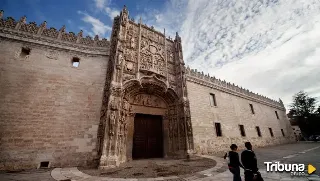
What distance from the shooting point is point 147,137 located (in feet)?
30.8

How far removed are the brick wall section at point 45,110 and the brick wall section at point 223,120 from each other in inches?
321

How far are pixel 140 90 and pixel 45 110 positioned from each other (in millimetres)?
5393

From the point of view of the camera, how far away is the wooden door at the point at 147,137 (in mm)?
8893

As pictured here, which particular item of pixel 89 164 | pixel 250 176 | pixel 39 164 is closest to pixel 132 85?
pixel 89 164

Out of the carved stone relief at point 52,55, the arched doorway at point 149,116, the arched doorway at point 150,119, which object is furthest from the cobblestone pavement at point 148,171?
the carved stone relief at point 52,55

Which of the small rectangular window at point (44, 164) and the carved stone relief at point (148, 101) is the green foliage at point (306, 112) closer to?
the carved stone relief at point (148, 101)

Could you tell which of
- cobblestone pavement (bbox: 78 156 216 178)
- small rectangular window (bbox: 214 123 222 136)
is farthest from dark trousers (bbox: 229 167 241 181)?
small rectangular window (bbox: 214 123 222 136)

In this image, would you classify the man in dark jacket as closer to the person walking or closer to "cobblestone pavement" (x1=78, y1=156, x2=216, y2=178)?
the person walking

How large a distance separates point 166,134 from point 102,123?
4.85 meters

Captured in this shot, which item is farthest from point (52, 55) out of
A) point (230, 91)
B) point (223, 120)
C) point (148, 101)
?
point (230, 91)

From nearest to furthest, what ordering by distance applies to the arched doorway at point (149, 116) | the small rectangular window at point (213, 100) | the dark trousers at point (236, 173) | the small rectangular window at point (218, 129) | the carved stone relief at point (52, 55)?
the dark trousers at point (236, 173)
the carved stone relief at point (52, 55)
the arched doorway at point (149, 116)
the small rectangular window at point (218, 129)
the small rectangular window at point (213, 100)

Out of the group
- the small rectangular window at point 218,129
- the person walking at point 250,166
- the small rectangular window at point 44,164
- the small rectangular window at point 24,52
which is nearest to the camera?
the person walking at point 250,166

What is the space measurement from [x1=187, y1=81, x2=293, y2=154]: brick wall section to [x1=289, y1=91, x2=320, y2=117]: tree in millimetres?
15914

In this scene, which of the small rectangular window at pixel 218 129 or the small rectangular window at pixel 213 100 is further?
the small rectangular window at pixel 213 100
